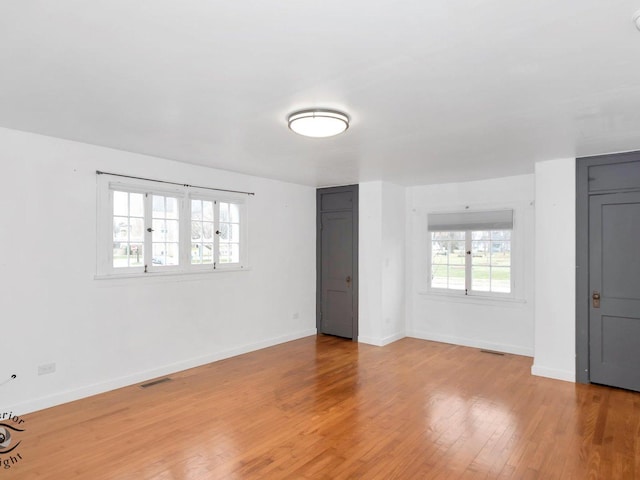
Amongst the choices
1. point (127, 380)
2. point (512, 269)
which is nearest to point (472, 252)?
point (512, 269)

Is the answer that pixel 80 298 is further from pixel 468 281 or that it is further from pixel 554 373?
A: pixel 554 373

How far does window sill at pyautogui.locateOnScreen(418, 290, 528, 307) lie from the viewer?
17.8 ft

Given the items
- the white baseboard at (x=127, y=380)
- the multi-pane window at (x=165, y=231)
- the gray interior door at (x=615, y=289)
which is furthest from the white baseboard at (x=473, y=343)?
the multi-pane window at (x=165, y=231)

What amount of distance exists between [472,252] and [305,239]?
2651 mm

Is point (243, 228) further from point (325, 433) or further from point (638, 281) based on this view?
point (638, 281)

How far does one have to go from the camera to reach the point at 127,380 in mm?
4137

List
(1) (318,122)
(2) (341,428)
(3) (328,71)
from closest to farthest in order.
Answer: (3) (328,71), (1) (318,122), (2) (341,428)

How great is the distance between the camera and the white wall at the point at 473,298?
5336 mm

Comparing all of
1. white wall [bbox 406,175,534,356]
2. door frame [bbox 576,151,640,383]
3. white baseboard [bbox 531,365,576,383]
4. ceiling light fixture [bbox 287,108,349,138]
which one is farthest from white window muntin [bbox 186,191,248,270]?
door frame [bbox 576,151,640,383]

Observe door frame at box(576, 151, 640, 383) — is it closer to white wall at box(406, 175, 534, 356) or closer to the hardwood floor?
the hardwood floor

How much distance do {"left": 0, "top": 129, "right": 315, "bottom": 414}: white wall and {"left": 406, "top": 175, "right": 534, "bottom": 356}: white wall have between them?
280 centimetres

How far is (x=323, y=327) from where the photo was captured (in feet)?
21.7

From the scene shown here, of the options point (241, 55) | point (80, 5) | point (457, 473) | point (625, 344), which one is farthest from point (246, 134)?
point (625, 344)

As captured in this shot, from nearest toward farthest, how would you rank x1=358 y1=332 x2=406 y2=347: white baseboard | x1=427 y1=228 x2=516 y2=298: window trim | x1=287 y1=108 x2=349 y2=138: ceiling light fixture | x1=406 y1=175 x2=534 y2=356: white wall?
x1=287 y1=108 x2=349 y2=138: ceiling light fixture → x1=406 y1=175 x2=534 y2=356: white wall → x1=427 y1=228 x2=516 y2=298: window trim → x1=358 y1=332 x2=406 y2=347: white baseboard
